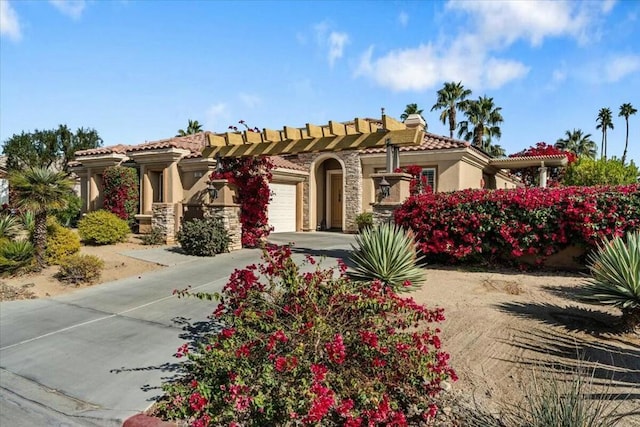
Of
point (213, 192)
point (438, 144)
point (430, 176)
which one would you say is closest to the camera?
point (213, 192)

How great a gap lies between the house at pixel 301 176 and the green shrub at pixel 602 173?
12.0 feet

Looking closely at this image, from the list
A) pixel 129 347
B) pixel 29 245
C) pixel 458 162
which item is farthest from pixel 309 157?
pixel 129 347

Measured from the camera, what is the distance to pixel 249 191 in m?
13.6

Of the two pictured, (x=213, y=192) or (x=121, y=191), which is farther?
(x=121, y=191)

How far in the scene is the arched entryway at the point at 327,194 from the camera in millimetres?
20281

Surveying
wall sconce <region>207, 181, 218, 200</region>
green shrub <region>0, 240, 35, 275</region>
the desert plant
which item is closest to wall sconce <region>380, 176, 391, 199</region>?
wall sconce <region>207, 181, 218, 200</region>

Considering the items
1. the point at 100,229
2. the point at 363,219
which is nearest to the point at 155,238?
the point at 100,229

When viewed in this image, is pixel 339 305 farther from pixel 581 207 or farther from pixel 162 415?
pixel 581 207

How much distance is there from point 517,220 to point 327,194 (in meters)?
12.5

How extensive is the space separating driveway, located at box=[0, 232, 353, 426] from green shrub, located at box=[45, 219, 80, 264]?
10.00 feet

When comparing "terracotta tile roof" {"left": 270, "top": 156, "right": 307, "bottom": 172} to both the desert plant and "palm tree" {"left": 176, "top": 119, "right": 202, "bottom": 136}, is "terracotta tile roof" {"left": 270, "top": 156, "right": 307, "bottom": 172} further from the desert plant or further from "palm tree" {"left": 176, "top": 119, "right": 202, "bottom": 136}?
"palm tree" {"left": 176, "top": 119, "right": 202, "bottom": 136}

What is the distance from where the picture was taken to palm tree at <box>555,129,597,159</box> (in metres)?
44.8

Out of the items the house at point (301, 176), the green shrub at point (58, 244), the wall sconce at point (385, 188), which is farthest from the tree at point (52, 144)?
the wall sconce at point (385, 188)

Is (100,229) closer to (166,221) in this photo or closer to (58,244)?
(166,221)
